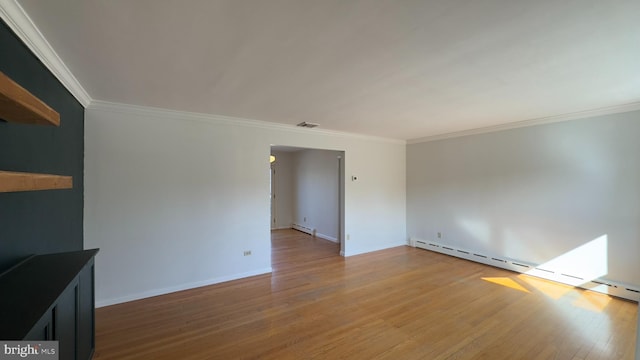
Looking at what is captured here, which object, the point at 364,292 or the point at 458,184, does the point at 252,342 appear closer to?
the point at 364,292

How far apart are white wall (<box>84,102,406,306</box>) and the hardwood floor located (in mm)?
331

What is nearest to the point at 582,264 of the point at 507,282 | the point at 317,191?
the point at 507,282

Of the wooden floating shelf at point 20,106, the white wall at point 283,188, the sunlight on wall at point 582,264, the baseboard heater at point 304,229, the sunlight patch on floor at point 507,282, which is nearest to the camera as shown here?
the wooden floating shelf at point 20,106

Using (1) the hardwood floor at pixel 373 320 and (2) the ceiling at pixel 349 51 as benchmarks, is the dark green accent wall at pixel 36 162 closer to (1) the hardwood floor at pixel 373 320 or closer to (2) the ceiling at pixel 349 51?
(2) the ceiling at pixel 349 51

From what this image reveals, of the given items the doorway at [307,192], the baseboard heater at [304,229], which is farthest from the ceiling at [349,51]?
the baseboard heater at [304,229]

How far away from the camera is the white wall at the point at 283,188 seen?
8312 millimetres

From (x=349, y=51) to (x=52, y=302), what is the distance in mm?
2259

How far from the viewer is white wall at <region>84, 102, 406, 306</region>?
3207 millimetres

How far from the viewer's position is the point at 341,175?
17.6ft

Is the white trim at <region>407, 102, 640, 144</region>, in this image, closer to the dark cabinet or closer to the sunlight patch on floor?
the sunlight patch on floor

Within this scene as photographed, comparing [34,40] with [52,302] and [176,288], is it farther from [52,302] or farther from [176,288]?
[176,288]

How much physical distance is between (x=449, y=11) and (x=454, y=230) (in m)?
4.73

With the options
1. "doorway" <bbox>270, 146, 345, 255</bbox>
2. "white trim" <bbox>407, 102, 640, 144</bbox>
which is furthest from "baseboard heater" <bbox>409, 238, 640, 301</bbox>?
"white trim" <bbox>407, 102, 640, 144</bbox>

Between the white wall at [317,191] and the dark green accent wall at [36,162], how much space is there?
4.64 m
